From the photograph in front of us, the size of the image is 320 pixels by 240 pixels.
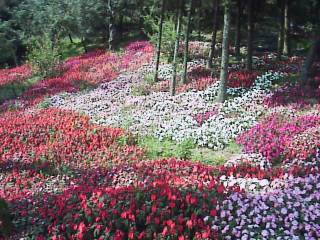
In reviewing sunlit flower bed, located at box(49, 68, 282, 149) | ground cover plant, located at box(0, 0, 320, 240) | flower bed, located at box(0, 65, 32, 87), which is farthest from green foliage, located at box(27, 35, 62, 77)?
sunlit flower bed, located at box(49, 68, 282, 149)

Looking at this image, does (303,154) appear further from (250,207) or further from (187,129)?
(187,129)

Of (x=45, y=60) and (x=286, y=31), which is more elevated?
(x=286, y=31)

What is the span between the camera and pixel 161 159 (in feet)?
42.9

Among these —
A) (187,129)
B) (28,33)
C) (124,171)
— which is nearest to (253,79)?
(187,129)

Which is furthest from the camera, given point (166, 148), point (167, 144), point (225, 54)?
point (225, 54)

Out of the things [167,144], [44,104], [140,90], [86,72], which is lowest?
[44,104]

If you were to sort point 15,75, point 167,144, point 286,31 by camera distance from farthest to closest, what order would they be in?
point 15,75, point 286,31, point 167,144

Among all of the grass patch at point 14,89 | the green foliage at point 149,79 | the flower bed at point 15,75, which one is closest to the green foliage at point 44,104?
the grass patch at point 14,89

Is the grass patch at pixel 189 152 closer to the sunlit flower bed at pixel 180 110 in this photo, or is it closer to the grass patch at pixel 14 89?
the sunlit flower bed at pixel 180 110

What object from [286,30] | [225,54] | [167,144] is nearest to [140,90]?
[225,54]

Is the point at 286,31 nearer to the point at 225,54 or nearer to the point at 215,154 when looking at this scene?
the point at 225,54

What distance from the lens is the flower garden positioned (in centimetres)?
764

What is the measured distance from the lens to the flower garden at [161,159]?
7.64 metres

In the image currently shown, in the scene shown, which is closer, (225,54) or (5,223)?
(5,223)
